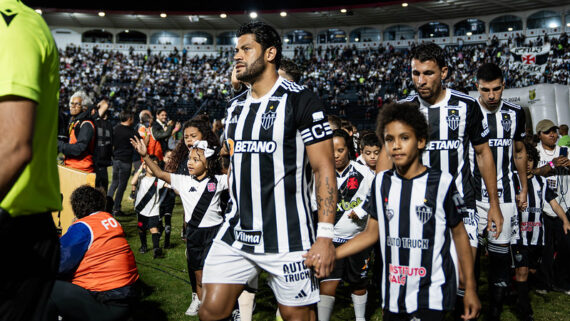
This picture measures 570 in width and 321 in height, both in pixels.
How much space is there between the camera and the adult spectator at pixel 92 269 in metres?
3.51

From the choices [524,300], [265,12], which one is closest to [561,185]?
[524,300]

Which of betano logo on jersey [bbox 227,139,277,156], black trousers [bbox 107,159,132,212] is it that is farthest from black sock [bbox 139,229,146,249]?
betano logo on jersey [bbox 227,139,277,156]

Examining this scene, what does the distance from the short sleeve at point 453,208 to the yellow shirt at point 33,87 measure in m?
2.16

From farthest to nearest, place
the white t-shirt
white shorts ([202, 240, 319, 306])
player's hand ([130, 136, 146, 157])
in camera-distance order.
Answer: the white t-shirt
player's hand ([130, 136, 146, 157])
white shorts ([202, 240, 319, 306])

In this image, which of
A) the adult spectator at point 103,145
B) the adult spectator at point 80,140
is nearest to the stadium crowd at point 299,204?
the adult spectator at point 80,140

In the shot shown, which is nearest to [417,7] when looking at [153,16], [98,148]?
[153,16]

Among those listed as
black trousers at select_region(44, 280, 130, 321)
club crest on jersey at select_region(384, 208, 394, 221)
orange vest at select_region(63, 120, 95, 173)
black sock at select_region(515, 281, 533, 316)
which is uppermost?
orange vest at select_region(63, 120, 95, 173)

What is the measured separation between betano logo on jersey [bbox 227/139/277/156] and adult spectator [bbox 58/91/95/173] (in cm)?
487

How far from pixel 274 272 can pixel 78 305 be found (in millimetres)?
1627

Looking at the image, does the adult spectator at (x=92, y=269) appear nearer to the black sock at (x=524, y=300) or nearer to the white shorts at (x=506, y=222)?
the white shorts at (x=506, y=222)

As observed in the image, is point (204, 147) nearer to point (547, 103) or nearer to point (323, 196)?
point (323, 196)

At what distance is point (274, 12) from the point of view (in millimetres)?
41156

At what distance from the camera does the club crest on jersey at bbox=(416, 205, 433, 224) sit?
2919mm

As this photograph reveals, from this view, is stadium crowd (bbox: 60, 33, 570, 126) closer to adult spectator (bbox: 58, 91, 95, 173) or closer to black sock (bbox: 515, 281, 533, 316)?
adult spectator (bbox: 58, 91, 95, 173)
